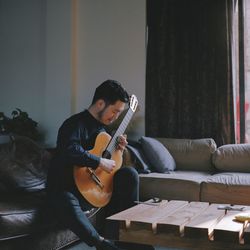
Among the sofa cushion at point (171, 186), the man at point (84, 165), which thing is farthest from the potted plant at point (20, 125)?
the man at point (84, 165)

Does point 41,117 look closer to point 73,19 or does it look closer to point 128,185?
point 73,19

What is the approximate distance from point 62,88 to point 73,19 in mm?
764

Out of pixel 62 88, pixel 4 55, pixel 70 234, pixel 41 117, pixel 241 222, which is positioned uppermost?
pixel 4 55

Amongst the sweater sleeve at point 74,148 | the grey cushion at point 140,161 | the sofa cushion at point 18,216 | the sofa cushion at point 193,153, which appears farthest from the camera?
the sofa cushion at point 193,153

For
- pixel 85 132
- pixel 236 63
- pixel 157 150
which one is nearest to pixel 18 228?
pixel 85 132

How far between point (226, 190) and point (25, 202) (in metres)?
1.43

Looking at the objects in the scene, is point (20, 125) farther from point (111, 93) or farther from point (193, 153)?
point (111, 93)

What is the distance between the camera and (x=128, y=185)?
2648 mm

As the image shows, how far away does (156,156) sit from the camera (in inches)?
142

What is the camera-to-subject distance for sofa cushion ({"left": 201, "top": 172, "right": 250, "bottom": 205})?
9.99 ft

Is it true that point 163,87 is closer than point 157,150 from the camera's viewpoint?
No

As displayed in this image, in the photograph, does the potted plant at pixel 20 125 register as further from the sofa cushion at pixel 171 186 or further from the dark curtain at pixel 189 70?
the sofa cushion at pixel 171 186

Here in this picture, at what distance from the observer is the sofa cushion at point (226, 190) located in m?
3.04

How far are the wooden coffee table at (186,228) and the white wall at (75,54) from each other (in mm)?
2451
